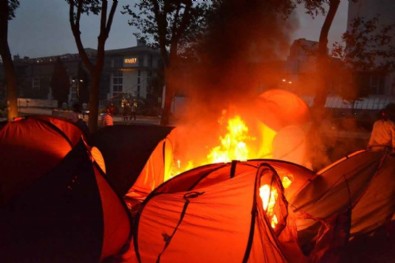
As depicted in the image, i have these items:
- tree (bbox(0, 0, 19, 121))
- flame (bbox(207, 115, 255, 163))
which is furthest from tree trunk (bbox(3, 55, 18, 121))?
flame (bbox(207, 115, 255, 163))

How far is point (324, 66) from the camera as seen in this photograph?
13055mm

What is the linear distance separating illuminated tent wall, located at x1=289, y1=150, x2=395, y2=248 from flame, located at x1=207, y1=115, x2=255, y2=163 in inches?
107

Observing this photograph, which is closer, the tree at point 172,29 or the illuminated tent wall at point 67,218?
the illuminated tent wall at point 67,218

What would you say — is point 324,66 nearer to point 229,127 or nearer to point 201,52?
point 201,52

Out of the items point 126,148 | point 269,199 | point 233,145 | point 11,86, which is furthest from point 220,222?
point 11,86

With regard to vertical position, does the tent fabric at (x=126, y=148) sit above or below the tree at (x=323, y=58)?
below

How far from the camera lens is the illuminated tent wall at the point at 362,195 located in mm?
5941

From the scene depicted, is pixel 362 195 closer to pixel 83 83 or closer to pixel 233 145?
pixel 233 145

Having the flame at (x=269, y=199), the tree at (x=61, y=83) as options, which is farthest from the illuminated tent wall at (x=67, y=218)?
the tree at (x=61, y=83)

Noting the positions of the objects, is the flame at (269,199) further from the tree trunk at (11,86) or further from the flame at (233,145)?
the tree trunk at (11,86)

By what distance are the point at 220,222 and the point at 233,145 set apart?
4587mm

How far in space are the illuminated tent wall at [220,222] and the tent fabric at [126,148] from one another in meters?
2.99

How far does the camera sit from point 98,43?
541 inches

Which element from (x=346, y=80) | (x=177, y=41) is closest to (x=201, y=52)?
(x=177, y=41)
